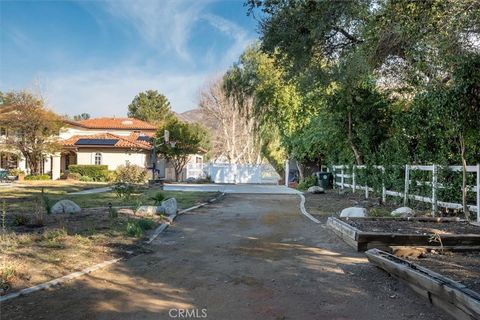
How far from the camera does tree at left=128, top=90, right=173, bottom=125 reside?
214 feet

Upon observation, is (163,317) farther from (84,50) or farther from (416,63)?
(84,50)

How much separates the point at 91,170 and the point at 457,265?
31.3 metres

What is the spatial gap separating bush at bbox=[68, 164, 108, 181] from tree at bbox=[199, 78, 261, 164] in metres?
11.7

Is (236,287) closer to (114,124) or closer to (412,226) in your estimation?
(412,226)

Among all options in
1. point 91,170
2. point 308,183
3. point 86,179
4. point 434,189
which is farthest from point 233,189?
point 91,170

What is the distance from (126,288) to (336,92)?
14477mm

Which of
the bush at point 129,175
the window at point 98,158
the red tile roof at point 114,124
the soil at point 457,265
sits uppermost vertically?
the red tile roof at point 114,124

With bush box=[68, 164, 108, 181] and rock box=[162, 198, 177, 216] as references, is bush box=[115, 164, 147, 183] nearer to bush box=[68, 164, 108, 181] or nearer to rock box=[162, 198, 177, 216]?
rock box=[162, 198, 177, 216]

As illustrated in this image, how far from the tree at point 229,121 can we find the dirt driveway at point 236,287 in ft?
99.6

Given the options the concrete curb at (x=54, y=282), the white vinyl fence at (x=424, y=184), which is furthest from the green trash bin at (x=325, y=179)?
the concrete curb at (x=54, y=282)

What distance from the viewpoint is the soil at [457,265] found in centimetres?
463

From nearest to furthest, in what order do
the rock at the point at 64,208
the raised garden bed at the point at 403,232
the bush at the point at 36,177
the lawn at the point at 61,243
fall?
the lawn at the point at 61,243 < the raised garden bed at the point at 403,232 < the rock at the point at 64,208 < the bush at the point at 36,177

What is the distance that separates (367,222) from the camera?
27.1 ft

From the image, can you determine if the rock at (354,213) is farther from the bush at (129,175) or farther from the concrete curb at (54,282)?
the bush at (129,175)
